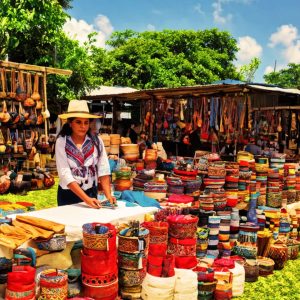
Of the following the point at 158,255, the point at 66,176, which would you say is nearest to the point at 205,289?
the point at 158,255

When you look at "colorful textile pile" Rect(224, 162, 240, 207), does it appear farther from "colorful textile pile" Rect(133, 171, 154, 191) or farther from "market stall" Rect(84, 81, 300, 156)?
"market stall" Rect(84, 81, 300, 156)

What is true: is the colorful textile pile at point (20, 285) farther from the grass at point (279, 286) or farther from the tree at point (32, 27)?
the tree at point (32, 27)

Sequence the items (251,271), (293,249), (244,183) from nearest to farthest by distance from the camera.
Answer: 1. (251,271)
2. (293,249)
3. (244,183)

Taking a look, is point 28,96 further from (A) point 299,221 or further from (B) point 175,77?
(B) point 175,77

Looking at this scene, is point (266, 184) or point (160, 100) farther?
point (160, 100)

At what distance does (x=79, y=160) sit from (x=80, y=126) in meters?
0.27

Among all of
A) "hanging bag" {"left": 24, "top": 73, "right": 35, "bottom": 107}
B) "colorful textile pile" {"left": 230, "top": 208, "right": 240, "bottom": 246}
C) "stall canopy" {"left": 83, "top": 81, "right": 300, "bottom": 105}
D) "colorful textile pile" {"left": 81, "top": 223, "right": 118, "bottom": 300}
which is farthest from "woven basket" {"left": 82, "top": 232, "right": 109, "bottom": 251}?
"hanging bag" {"left": 24, "top": 73, "right": 35, "bottom": 107}

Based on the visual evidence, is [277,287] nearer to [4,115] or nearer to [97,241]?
[97,241]

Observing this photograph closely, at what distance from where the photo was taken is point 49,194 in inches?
328

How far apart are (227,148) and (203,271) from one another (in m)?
5.90

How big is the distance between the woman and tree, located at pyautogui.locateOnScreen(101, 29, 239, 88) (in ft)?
59.0

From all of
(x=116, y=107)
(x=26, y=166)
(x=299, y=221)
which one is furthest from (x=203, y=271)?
(x=116, y=107)

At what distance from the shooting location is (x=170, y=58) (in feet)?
76.1

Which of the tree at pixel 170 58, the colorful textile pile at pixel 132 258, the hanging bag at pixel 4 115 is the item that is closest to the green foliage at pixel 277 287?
the colorful textile pile at pixel 132 258
